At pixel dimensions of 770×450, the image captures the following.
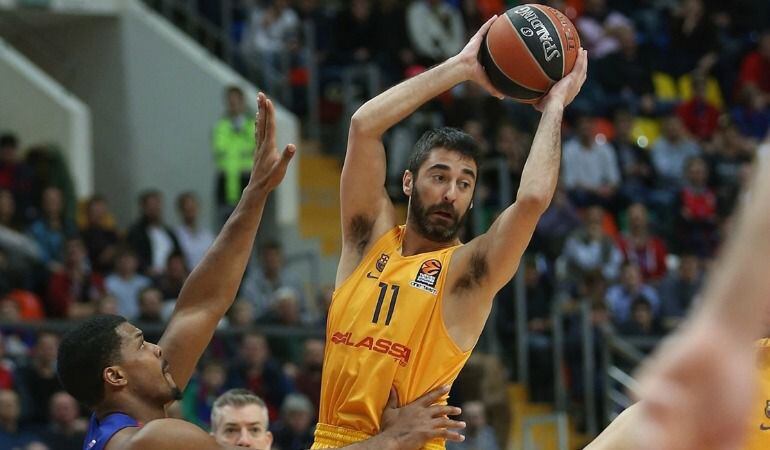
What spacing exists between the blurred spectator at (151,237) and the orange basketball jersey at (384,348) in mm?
8247

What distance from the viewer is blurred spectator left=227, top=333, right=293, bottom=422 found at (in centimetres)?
1171

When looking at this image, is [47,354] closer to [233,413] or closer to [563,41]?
[233,413]

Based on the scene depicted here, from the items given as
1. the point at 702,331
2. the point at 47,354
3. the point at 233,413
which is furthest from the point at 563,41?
the point at 47,354

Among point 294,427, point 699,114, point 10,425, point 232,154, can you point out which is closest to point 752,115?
point 699,114

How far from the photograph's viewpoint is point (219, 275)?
5898mm

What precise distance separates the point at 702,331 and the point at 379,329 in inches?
144

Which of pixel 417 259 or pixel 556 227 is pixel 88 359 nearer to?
pixel 417 259

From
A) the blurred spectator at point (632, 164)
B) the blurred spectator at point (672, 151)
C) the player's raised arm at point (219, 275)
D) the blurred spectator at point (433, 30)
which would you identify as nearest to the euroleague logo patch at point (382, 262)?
the player's raised arm at point (219, 275)

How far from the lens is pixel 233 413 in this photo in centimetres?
657

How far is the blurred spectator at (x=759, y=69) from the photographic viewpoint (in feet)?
60.3

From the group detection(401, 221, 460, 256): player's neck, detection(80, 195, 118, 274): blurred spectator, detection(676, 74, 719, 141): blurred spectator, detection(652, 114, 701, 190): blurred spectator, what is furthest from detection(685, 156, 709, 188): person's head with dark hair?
detection(401, 221, 460, 256): player's neck

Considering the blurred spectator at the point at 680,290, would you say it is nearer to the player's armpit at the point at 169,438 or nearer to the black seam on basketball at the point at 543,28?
the black seam on basketball at the point at 543,28

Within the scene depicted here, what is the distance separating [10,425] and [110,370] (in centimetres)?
568

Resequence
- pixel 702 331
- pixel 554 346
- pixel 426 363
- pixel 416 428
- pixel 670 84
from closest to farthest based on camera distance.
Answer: pixel 702 331 → pixel 416 428 → pixel 426 363 → pixel 554 346 → pixel 670 84
